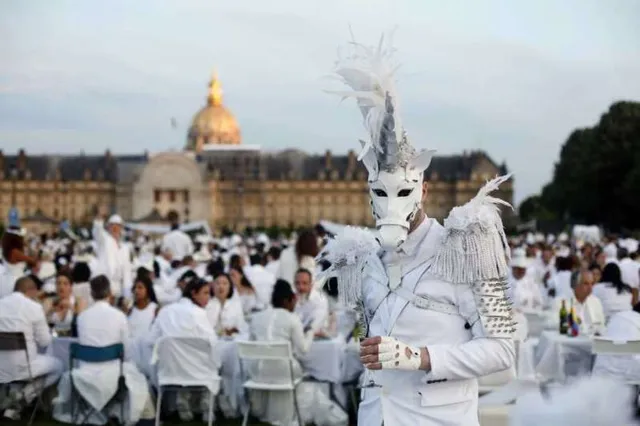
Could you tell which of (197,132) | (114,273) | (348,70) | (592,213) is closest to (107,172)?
(197,132)

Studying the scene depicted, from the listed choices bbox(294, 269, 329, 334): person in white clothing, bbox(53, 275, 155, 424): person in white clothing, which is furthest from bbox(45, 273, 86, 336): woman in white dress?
bbox(294, 269, 329, 334): person in white clothing

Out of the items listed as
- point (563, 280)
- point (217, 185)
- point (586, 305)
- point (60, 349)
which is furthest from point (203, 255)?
point (217, 185)

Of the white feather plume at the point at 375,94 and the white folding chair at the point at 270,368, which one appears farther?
the white folding chair at the point at 270,368

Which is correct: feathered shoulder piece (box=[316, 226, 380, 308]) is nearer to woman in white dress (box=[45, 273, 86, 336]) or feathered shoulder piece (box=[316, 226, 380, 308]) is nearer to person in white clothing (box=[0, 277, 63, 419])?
person in white clothing (box=[0, 277, 63, 419])

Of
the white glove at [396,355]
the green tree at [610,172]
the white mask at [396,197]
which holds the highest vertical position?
the green tree at [610,172]

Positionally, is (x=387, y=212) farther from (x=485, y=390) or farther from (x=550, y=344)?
(x=550, y=344)

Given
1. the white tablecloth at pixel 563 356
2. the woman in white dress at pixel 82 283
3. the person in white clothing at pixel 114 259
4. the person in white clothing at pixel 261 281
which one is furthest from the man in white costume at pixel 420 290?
the person in white clothing at pixel 114 259

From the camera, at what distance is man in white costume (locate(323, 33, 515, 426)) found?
9.70 feet

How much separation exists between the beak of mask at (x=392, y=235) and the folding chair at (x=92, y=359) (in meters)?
5.47

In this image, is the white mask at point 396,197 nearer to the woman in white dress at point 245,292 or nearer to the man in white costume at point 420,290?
the man in white costume at point 420,290

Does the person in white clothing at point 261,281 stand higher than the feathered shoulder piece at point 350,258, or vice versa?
the feathered shoulder piece at point 350,258

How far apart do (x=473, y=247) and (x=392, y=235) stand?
26 centimetres

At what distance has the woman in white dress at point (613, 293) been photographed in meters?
10.2

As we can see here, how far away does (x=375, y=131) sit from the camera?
2.99m
